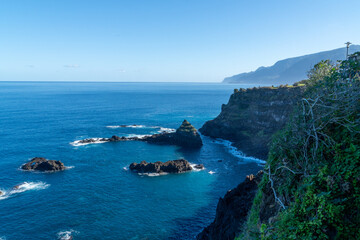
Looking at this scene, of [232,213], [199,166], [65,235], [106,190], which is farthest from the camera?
[199,166]

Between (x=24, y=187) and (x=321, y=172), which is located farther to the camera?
(x=24, y=187)

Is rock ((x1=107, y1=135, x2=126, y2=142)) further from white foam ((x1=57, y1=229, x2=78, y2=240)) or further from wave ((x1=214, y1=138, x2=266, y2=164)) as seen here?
white foam ((x1=57, y1=229, x2=78, y2=240))

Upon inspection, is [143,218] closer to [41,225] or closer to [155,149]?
[41,225]

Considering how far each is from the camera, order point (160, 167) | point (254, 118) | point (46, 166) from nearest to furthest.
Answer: point (46, 166) < point (160, 167) < point (254, 118)

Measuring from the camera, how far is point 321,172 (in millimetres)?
9156

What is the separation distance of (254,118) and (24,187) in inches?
2794

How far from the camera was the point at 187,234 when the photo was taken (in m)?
32.0

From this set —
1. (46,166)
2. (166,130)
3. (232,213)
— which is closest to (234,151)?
(166,130)

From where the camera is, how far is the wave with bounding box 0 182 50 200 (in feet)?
138

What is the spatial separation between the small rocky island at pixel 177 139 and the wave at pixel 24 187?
28.5 m

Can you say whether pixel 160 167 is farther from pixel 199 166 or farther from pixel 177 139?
pixel 177 139

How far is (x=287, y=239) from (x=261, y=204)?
602cm

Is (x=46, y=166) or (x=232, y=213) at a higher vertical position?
(x=232, y=213)

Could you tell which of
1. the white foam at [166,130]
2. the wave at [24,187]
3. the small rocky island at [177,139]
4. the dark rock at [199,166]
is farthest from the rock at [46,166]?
the white foam at [166,130]
